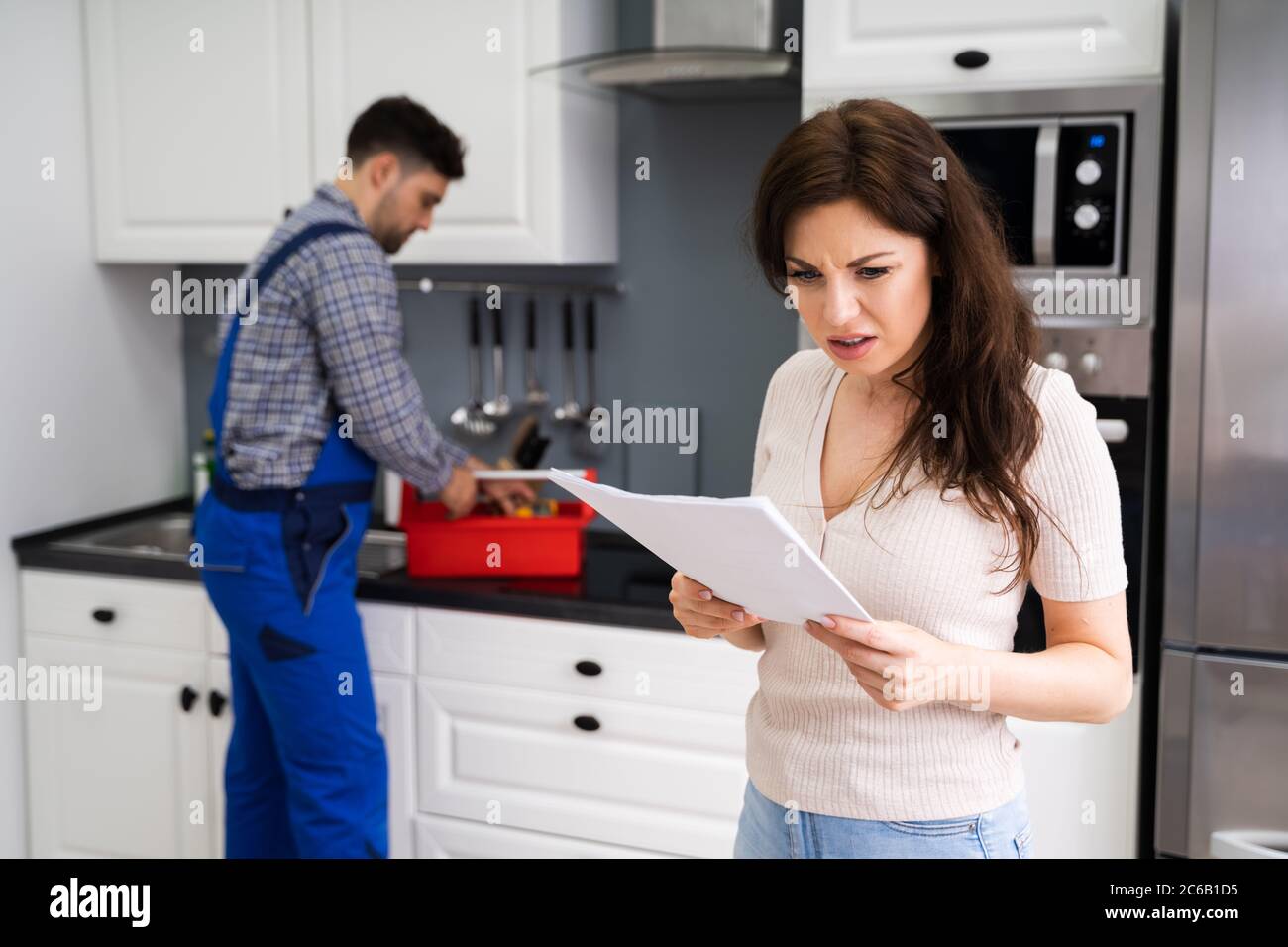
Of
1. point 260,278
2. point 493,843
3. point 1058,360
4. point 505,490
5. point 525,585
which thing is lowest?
point 493,843

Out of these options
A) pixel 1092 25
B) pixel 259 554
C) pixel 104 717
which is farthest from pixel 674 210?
pixel 104 717

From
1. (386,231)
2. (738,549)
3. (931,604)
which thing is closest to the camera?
(738,549)

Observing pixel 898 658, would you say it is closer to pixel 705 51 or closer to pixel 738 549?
pixel 738 549

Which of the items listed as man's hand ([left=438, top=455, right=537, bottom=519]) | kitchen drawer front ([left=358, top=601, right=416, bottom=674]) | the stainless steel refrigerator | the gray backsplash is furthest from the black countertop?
the stainless steel refrigerator

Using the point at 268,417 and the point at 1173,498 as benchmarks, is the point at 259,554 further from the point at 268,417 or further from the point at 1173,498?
the point at 1173,498

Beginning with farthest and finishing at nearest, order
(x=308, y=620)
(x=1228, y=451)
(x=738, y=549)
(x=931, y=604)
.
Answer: (x=308, y=620), (x=1228, y=451), (x=931, y=604), (x=738, y=549)

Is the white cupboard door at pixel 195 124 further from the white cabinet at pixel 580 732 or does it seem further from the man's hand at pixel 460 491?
the white cabinet at pixel 580 732

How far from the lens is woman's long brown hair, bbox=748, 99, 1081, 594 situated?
1.10m

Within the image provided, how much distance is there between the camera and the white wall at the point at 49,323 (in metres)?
2.47

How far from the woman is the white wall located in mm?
1854

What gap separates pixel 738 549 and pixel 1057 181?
46.3 inches

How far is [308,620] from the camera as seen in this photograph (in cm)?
205

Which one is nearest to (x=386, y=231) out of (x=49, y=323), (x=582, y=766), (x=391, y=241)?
(x=391, y=241)

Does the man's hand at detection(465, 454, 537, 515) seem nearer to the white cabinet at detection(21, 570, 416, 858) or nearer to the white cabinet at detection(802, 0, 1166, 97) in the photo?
the white cabinet at detection(21, 570, 416, 858)
